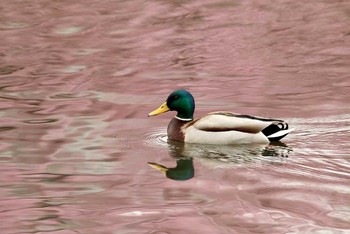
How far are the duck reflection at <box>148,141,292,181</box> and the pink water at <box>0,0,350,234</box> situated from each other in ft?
0.08

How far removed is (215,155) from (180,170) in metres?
0.56

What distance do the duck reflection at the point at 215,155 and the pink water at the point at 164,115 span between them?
3 cm

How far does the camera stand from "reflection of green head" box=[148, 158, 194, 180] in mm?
8352

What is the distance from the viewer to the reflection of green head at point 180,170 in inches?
329

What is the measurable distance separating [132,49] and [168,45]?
0.50m

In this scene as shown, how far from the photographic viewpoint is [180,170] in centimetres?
853

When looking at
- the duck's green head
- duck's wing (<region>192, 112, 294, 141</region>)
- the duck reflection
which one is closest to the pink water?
the duck reflection

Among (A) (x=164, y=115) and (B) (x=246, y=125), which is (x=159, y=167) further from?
(A) (x=164, y=115)

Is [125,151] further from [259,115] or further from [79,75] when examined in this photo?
[79,75]

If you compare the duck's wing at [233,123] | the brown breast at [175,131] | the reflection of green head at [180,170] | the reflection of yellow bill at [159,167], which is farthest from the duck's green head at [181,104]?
the reflection of yellow bill at [159,167]

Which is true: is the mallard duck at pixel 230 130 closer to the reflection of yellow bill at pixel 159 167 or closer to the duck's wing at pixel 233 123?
A: the duck's wing at pixel 233 123

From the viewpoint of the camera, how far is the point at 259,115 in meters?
10.1

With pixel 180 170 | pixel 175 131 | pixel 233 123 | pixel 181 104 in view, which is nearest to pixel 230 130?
pixel 233 123

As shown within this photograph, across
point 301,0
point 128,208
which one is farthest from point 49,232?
point 301,0
